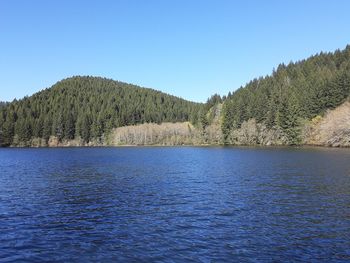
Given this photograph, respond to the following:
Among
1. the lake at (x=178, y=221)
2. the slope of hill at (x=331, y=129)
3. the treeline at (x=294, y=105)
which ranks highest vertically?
the treeline at (x=294, y=105)

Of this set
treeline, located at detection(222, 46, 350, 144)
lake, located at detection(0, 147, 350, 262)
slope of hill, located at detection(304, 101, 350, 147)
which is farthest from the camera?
treeline, located at detection(222, 46, 350, 144)

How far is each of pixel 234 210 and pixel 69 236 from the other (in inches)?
542

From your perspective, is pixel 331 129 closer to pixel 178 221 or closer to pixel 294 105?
pixel 294 105

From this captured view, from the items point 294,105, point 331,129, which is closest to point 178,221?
point 331,129

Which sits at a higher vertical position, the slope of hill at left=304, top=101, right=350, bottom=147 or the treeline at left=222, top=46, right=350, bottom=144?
the treeline at left=222, top=46, right=350, bottom=144

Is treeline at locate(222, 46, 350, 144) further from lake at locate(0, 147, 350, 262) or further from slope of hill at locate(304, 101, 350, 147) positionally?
lake at locate(0, 147, 350, 262)

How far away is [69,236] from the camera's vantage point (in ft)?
75.6

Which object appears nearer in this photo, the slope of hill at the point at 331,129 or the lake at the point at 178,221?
the lake at the point at 178,221

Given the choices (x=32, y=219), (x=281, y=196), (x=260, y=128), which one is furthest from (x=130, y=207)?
(x=260, y=128)

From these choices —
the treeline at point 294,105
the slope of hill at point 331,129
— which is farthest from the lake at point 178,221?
the treeline at point 294,105

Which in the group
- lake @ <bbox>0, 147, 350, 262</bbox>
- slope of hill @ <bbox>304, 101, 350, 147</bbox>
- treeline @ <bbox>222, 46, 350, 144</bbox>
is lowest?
lake @ <bbox>0, 147, 350, 262</bbox>

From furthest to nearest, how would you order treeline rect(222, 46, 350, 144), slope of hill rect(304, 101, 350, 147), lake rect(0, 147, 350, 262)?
treeline rect(222, 46, 350, 144)
slope of hill rect(304, 101, 350, 147)
lake rect(0, 147, 350, 262)

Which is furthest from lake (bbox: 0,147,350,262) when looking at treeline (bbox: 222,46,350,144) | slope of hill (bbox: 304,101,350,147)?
treeline (bbox: 222,46,350,144)

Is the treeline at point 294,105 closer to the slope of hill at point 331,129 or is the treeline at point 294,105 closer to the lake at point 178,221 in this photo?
the slope of hill at point 331,129
